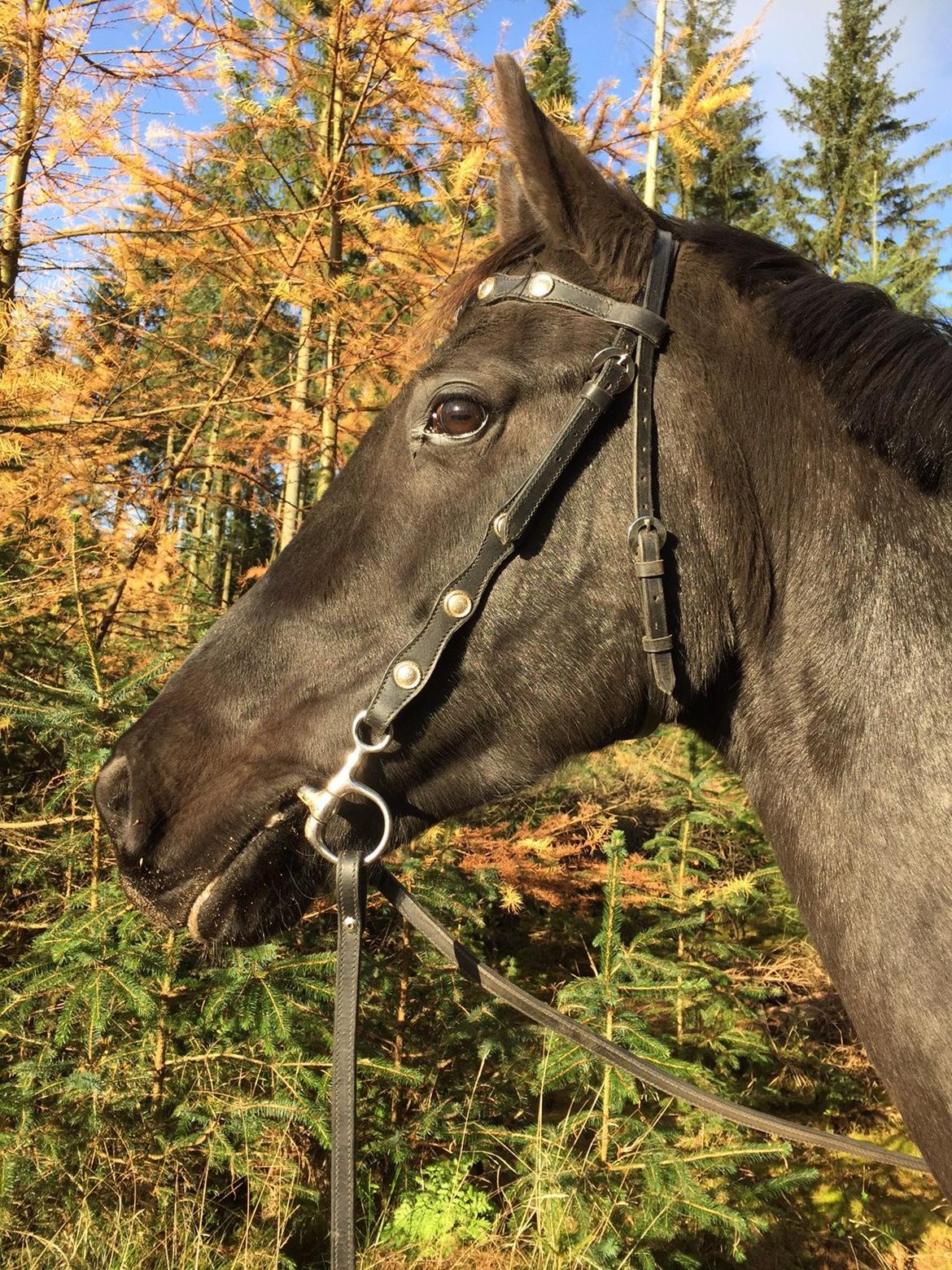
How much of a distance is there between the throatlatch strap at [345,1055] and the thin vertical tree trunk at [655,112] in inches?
150

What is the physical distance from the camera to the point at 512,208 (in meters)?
1.97

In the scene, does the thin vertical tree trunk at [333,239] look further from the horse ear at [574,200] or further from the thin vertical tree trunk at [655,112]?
the horse ear at [574,200]

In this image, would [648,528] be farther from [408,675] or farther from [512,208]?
[512,208]

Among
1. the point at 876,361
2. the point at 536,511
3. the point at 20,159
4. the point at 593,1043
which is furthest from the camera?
the point at 20,159

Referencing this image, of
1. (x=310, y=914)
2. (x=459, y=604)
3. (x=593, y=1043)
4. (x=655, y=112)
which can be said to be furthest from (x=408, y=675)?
(x=655, y=112)

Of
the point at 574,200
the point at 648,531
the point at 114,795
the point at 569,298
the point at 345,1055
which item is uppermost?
the point at 574,200

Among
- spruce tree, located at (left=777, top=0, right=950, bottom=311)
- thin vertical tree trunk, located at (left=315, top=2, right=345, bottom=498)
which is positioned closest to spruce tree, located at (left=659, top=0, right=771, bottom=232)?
spruce tree, located at (left=777, top=0, right=950, bottom=311)

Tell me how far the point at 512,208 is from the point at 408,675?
125 centimetres

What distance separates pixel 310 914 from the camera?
13.5 feet

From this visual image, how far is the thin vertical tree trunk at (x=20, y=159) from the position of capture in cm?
359

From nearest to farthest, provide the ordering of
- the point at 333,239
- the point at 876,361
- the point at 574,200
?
the point at 876,361
the point at 574,200
the point at 333,239

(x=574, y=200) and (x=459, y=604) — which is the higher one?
(x=574, y=200)

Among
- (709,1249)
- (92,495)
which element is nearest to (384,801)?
(92,495)

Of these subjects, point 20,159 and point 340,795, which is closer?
point 340,795
